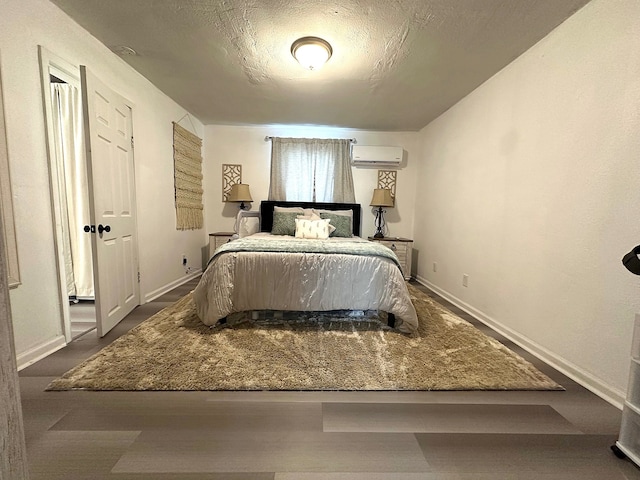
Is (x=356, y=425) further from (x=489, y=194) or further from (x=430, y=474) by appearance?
(x=489, y=194)

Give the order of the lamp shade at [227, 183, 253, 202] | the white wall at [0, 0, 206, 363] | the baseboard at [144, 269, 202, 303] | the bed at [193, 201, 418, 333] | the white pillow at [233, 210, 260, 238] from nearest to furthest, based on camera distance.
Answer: the white wall at [0, 0, 206, 363]
the bed at [193, 201, 418, 333]
the baseboard at [144, 269, 202, 303]
the white pillow at [233, 210, 260, 238]
the lamp shade at [227, 183, 253, 202]

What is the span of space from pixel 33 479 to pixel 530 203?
3.10 metres

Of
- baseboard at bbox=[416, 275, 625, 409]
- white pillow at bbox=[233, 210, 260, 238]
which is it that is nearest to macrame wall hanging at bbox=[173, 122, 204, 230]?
white pillow at bbox=[233, 210, 260, 238]

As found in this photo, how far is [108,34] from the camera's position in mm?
2041

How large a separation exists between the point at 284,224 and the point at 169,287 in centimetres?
165

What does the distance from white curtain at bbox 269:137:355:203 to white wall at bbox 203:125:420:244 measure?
0.44 ft

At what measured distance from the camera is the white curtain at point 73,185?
8.57ft

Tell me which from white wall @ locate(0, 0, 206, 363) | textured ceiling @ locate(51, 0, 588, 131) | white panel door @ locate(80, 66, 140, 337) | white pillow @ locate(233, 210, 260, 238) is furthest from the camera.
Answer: white pillow @ locate(233, 210, 260, 238)

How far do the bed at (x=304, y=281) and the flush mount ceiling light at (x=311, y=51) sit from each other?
1.54 meters

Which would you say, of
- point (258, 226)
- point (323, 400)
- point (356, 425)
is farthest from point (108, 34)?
point (356, 425)

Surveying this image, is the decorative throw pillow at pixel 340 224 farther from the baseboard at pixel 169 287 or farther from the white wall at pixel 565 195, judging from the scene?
the baseboard at pixel 169 287

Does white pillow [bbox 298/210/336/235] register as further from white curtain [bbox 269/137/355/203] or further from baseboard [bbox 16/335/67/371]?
baseboard [bbox 16/335/67/371]

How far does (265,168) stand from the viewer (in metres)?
4.27

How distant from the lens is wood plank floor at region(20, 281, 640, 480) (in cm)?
102
